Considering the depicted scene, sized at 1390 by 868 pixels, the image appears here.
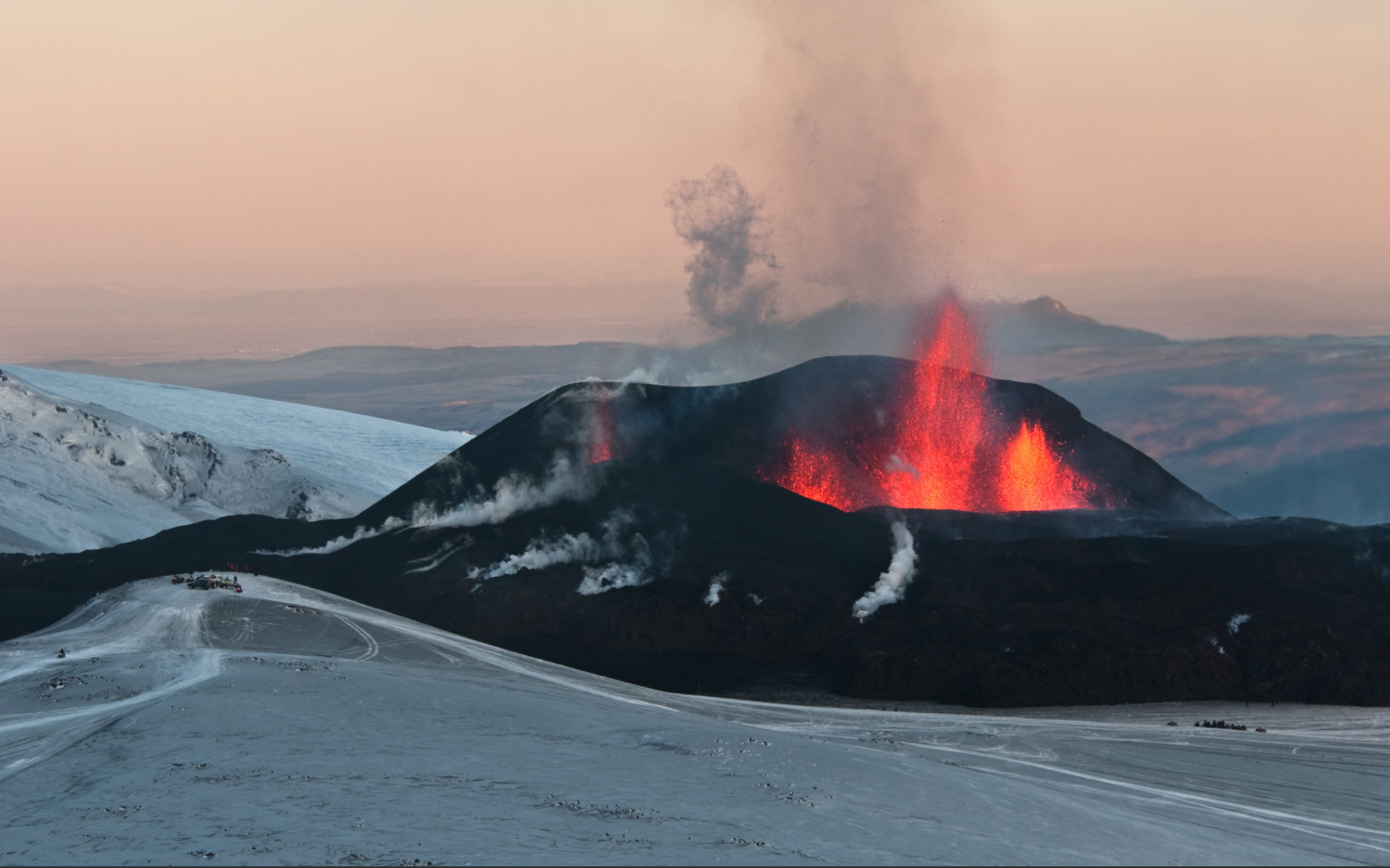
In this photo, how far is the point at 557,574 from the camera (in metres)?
114

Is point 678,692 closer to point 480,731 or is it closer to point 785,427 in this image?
point 480,731

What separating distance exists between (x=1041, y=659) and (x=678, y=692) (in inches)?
1122

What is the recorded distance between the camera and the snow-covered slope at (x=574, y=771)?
3650 centimetres

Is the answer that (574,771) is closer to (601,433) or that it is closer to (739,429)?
(739,429)

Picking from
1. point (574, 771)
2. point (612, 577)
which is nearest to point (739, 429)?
point (612, 577)

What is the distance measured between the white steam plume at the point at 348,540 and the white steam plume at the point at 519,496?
14.0 ft

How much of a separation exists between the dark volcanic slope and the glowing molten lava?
519cm

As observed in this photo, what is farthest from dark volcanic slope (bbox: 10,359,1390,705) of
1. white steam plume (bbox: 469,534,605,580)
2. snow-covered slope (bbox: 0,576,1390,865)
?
snow-covered slope (bbox: 0,576,1390,865)

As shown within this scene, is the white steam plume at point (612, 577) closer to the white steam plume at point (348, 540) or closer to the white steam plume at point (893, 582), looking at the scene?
the white steam plume at point (893, 582)

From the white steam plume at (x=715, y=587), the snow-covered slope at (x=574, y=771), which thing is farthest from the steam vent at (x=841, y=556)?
the snow-covered slope at (x=574, y=771)

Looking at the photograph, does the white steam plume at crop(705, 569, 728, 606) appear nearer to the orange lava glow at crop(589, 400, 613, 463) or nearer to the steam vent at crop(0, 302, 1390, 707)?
the steam vent at crop(0, 302, 1390, 707)

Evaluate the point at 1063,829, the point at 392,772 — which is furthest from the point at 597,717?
the point at 1063,829

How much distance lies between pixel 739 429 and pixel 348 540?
4786 centimetres

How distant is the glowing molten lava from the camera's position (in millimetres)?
134000
